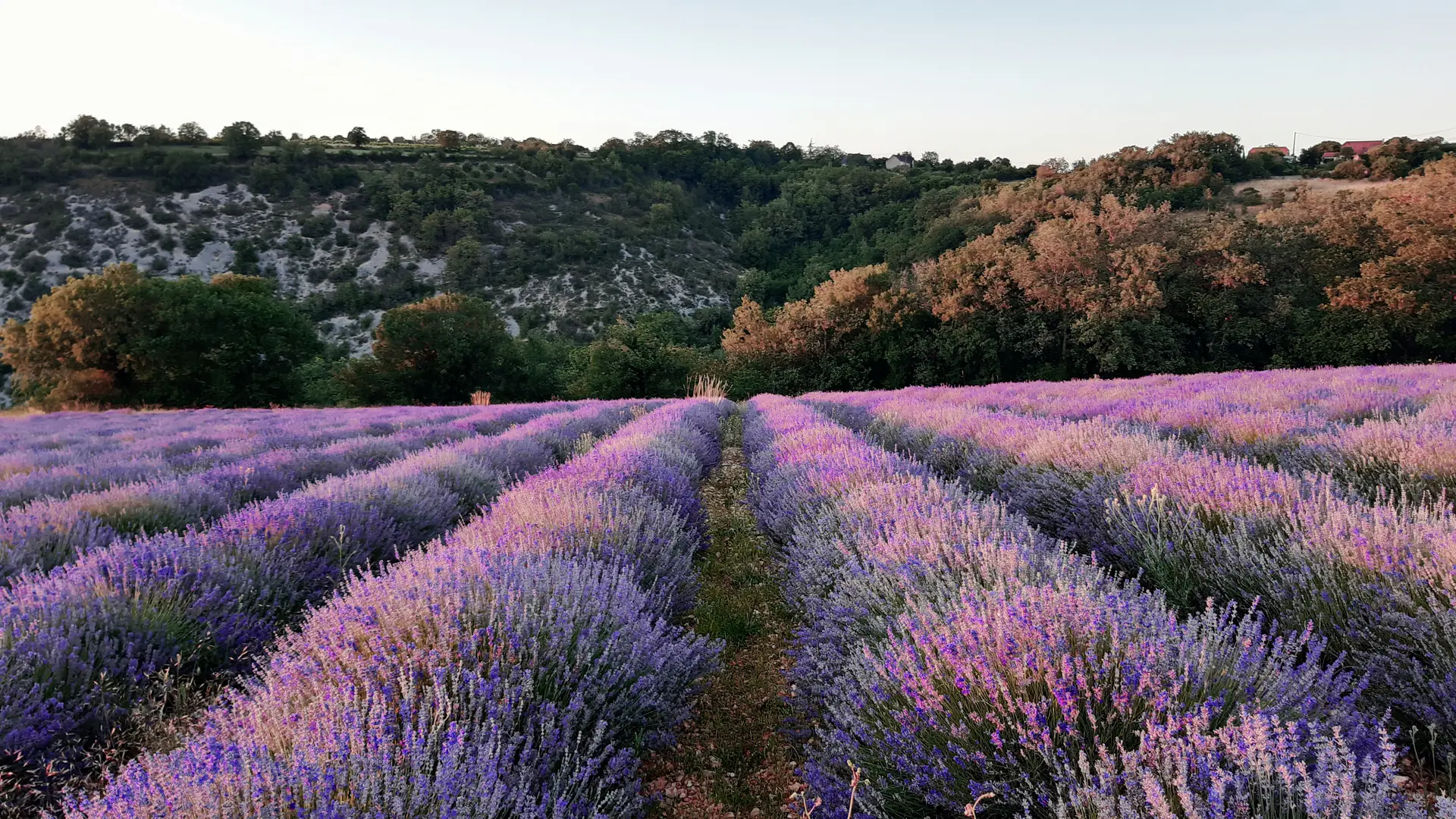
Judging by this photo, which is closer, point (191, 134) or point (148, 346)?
point (148, 346)

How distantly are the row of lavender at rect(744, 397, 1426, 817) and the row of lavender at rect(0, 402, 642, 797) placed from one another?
206cm

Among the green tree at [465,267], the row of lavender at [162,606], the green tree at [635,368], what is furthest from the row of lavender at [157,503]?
the green tree at [465,267]

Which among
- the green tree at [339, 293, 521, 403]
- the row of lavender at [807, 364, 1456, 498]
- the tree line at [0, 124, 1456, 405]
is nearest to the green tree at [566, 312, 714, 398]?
the tree line at [0, 124, 1456, 405]

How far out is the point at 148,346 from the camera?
68.9ft

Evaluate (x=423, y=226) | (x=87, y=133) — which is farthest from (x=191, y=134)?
(x=423, y=226)

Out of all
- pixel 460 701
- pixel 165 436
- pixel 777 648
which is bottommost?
pixel 165 436

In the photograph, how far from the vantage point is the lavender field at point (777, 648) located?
1.11m

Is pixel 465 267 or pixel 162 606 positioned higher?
pixel 465 267

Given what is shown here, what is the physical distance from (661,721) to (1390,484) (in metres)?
3.99

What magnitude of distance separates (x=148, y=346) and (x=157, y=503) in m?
24.6

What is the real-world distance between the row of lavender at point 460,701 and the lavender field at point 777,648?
0.01 meters

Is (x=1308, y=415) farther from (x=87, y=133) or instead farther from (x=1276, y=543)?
(x=87, y=133)

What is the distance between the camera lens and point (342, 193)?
5019 centimetres

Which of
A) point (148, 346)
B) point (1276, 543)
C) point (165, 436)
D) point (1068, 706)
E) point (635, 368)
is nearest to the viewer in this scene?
point (1068, 706)
